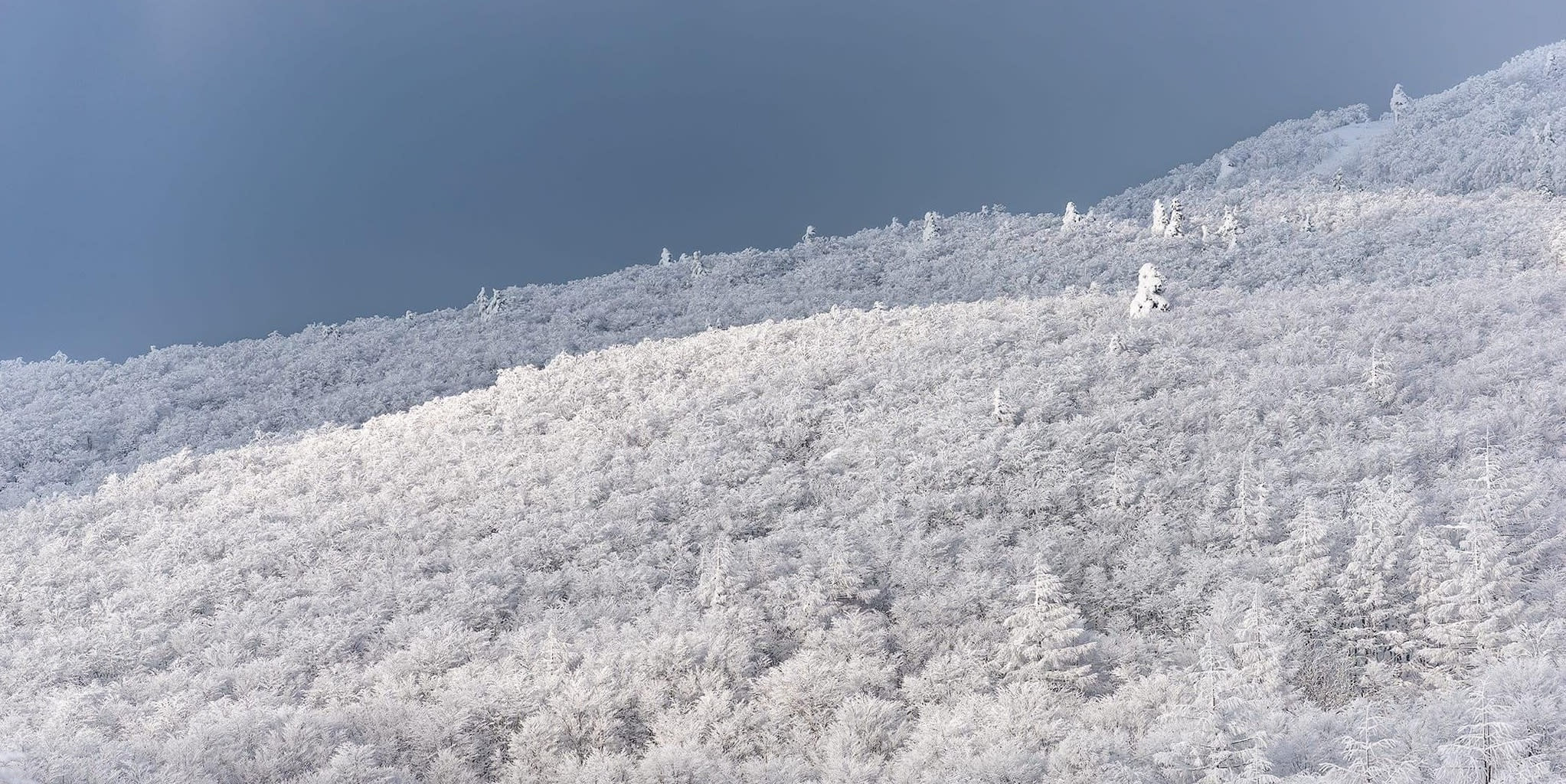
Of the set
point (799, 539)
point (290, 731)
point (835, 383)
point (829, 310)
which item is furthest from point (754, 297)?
point (290, 731)

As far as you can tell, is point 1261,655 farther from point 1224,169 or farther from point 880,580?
point 1224,169

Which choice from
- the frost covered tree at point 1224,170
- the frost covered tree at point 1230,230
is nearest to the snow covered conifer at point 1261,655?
the frost covered tree at point 1230,230

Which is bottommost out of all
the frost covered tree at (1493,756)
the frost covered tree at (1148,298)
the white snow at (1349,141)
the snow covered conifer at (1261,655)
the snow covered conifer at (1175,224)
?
the frost covered tree at (1493,756)

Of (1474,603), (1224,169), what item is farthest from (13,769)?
(1224,169)

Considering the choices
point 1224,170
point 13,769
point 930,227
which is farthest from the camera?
point 1224,170

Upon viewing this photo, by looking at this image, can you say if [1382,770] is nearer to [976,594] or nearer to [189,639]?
[976,594]

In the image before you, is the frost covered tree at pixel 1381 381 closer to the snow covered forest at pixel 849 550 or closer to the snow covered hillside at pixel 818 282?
the snow covered forest at pixel 849 550
